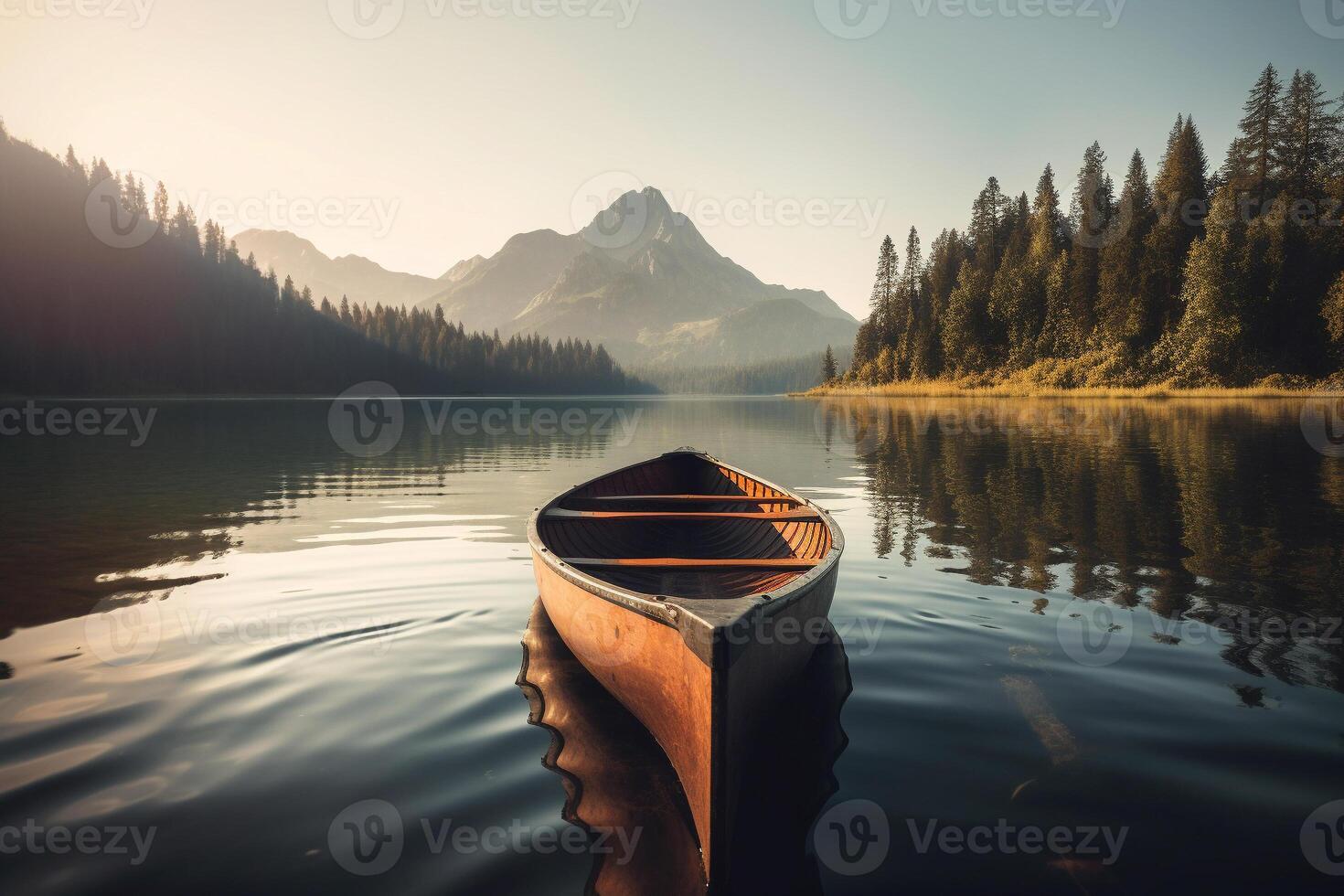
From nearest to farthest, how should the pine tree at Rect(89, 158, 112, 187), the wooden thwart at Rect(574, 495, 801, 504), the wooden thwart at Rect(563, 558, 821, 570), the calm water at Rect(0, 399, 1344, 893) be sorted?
the calm water at Rect(0, 399, 1344, 893), the wooden thwart at Rect(563, 558, 821, 570), the wooden thwart at Rect(574, 495, 801, 504), the pine tree at Rect(89, 158, 112, 187)

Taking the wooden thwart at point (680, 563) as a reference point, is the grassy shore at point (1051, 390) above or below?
above

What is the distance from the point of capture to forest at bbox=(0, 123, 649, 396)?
10125 centimetres

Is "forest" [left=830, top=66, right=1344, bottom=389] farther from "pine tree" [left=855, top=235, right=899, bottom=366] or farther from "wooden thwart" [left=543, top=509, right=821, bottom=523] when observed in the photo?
"wooden thwart" [left=543, top=509, right=821, bottom=523]

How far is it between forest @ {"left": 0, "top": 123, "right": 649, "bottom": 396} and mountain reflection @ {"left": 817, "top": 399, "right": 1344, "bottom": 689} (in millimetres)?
119826

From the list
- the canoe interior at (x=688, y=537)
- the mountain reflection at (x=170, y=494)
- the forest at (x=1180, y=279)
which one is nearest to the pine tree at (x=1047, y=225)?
the forest at (x=1180, y=279)

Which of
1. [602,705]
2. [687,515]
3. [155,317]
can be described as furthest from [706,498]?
[155,317]

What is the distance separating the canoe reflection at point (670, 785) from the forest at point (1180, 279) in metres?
66.0

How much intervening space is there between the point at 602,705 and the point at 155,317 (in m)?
140

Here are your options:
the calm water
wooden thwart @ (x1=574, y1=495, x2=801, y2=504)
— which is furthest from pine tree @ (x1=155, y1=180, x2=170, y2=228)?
wooden thwart @ (x1=574, y1=495, x2=801, y2=504)

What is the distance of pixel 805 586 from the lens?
508 cm

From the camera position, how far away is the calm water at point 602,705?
4.12 metres

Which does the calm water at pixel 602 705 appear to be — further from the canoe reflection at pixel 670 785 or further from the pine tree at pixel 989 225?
the pine tree at pixel 989 225

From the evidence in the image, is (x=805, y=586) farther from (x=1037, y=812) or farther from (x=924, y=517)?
(x=924, y=517)

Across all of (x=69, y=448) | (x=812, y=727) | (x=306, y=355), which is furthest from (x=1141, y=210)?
(x=306, y=355)
